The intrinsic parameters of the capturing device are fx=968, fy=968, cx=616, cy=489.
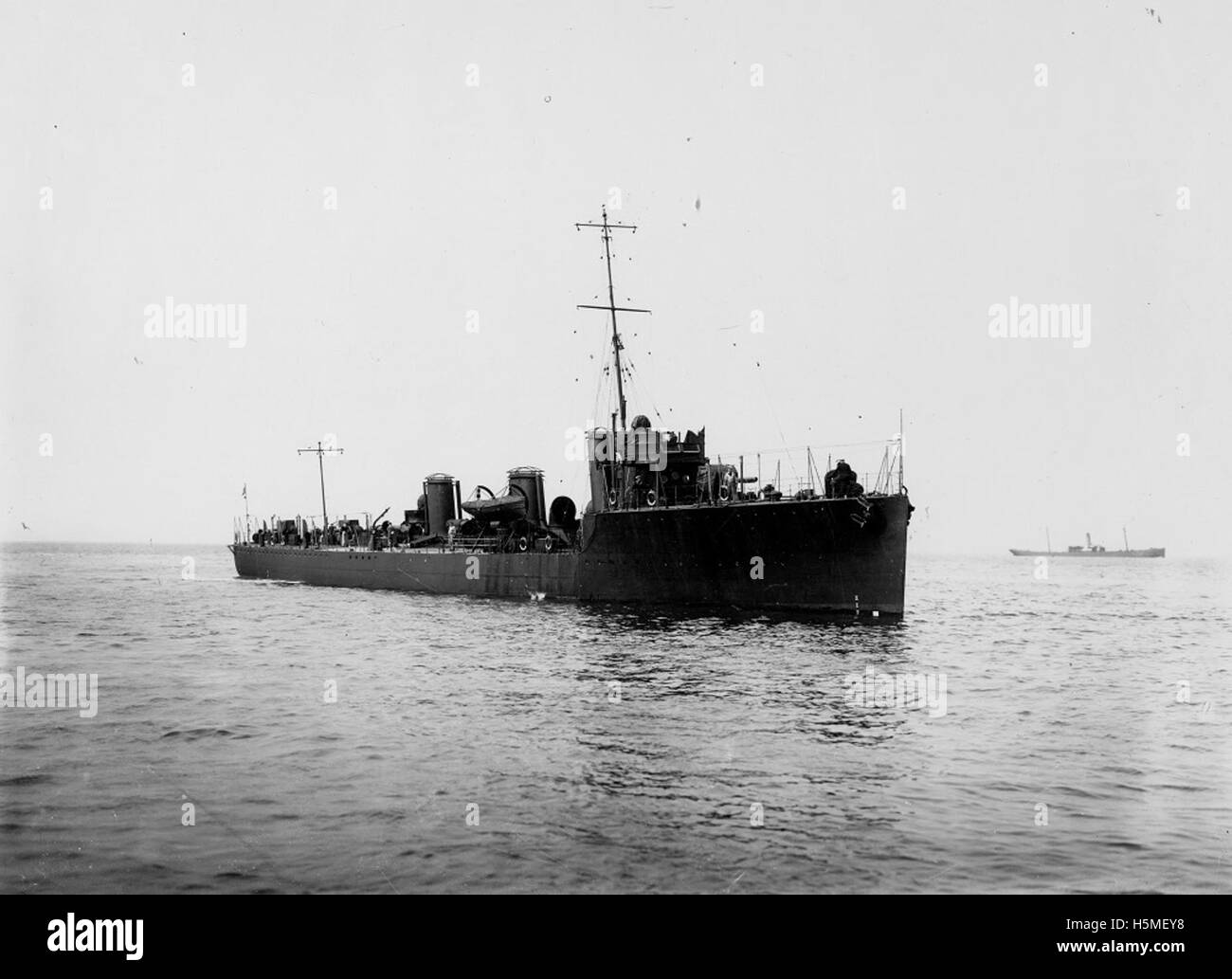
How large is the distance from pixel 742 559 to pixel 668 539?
3.23m

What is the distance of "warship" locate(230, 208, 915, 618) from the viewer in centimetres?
3177

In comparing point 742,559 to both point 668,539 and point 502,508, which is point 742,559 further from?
point 502,508

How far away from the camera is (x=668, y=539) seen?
35938 mm

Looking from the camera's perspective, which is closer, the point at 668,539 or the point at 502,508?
the point at 668,539

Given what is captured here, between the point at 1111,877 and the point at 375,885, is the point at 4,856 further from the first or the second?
the point at 1111,877

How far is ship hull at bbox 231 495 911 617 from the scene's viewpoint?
31.5 metres

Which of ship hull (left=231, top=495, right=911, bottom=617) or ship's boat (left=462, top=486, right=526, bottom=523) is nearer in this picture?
ship hull (left=231, top=495, right=911, bottom=617)

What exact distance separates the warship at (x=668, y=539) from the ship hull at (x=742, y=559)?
0.14 ft

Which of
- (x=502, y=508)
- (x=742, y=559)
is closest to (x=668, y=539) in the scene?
(x=742, y=559)

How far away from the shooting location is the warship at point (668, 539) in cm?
3177

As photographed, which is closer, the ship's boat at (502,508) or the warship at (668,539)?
the warship at (668,539)

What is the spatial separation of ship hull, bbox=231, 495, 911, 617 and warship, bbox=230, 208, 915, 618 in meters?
0.04

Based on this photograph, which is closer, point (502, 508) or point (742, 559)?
point (742, 559)
